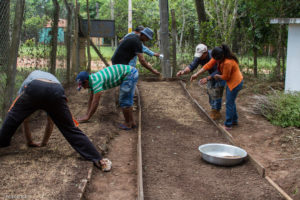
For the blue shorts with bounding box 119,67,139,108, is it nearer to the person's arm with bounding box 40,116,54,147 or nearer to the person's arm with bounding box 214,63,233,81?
the person's arm with bounding box 214,63,233,81

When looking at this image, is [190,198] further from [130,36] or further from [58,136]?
[130,36]

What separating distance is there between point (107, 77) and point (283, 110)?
3938 millimetres

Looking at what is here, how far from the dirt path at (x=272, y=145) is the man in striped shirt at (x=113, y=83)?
2243 mm

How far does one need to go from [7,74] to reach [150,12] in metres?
32.8

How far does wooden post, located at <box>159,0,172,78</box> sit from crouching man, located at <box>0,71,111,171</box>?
8.62m

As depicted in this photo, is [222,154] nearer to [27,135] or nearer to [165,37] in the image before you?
[27,135]

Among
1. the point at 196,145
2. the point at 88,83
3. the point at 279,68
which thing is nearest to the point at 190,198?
the point at 196,145

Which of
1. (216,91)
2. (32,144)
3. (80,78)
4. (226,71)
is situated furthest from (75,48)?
(32,144)

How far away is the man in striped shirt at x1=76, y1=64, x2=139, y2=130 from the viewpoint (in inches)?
238

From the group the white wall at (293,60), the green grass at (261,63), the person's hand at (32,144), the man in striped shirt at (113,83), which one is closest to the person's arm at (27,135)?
the person's hand at (32,144)

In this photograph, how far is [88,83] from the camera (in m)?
6.02

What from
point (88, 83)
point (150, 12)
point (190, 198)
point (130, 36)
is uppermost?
point (150, 12)

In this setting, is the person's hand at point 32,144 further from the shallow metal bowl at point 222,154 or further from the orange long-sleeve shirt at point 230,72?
the orange long-sleeve shirt at point 230,72

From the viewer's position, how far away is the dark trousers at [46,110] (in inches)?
170
